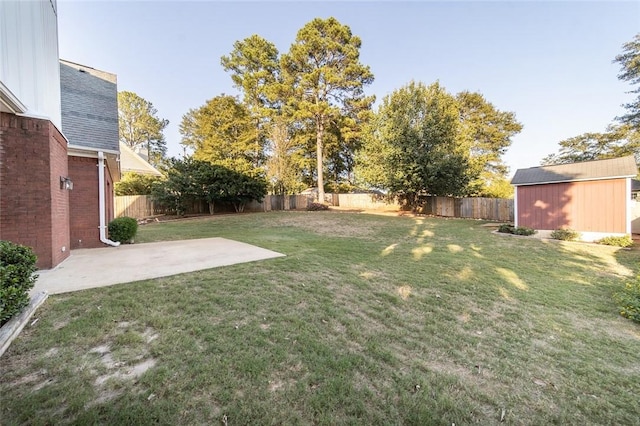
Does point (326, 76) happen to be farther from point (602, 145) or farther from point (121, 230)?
point (602, 145)

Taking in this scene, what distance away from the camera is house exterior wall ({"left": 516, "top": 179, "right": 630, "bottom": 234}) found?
969cm

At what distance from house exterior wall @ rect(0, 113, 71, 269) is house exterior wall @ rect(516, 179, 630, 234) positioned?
52.3 ft

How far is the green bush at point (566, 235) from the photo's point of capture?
33.5 feet

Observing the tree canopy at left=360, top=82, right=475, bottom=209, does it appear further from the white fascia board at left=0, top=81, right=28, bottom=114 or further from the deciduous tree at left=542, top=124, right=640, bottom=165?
the white fascia board at left=0, top=81, right=28, bottom=114

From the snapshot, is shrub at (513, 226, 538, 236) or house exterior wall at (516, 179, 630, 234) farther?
shrub at (513, 226, 538, 236)

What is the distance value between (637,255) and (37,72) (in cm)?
1517

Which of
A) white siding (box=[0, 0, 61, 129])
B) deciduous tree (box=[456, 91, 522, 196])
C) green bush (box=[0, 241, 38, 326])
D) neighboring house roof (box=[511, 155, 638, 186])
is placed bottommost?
green bush (box=[0, 241, 38, 326])

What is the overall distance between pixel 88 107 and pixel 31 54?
12.8 ft

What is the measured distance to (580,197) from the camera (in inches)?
411

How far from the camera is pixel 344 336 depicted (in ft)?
Result: 9.58

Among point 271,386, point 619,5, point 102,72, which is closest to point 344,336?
point 271,386

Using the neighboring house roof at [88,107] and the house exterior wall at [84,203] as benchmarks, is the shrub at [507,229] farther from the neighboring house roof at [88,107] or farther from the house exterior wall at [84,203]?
the house exterior wall at [84,203]

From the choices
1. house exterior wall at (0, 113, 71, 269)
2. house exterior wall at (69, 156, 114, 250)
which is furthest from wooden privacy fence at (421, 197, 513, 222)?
house exterior wall at (0, 113, 71, 269)

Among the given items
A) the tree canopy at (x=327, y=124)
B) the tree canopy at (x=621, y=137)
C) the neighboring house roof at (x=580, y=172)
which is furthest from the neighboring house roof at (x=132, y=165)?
the tree canopy at (x=621, y=137)
